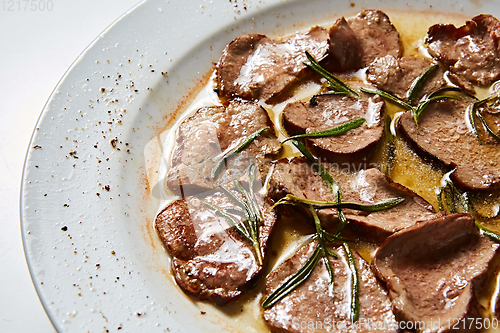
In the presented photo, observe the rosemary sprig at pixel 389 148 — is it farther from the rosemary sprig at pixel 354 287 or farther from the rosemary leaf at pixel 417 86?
the rosemary sprig at pixel 354 287

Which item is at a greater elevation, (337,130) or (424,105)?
(337,130)

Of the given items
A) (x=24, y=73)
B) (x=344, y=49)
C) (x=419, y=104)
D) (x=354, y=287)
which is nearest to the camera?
(x=354, y=287)

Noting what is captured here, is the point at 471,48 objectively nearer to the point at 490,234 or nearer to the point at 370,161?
the point at 370,161

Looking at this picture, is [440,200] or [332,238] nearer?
[332,238]

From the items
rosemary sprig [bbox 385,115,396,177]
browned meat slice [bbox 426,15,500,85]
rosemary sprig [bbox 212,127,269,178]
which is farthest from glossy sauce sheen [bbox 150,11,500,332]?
rosemary sprig [bbox 212,127,269,178]

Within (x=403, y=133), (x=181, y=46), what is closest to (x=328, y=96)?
(x=403, y=133)

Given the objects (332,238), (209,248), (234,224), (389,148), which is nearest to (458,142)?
(389,148)
